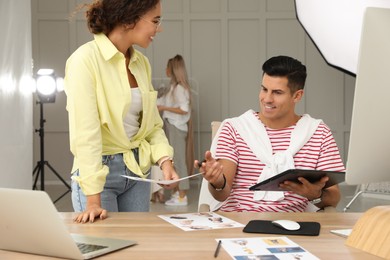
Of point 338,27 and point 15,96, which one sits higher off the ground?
point 338,27

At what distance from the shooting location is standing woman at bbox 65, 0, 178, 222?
2.03 m

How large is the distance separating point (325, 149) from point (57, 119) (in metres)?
6.52

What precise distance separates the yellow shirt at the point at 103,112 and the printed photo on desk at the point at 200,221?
29 cm

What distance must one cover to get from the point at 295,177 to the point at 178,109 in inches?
200

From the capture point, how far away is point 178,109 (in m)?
7.05

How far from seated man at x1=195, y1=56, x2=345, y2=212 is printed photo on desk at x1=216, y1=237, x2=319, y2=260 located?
2.55 feet

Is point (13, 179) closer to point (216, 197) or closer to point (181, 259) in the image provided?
point (216, 197)

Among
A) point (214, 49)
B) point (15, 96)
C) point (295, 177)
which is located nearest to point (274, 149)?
point (295, 177)

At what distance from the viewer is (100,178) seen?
201cm

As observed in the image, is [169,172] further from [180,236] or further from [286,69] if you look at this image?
[286,69]

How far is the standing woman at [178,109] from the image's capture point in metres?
6.93

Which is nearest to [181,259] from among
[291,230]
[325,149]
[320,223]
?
[291,230]

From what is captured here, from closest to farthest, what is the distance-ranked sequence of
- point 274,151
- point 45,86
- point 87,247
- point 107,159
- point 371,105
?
1. point 371,105
2. point 87,247
3. point 107,159
4. point 274,151
5. point 45,86

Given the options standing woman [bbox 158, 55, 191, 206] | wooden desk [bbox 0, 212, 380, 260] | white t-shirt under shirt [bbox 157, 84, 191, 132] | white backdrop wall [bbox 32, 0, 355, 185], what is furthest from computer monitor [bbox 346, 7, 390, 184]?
white backdrop wall [bbox 32, 0, 355, 185]
